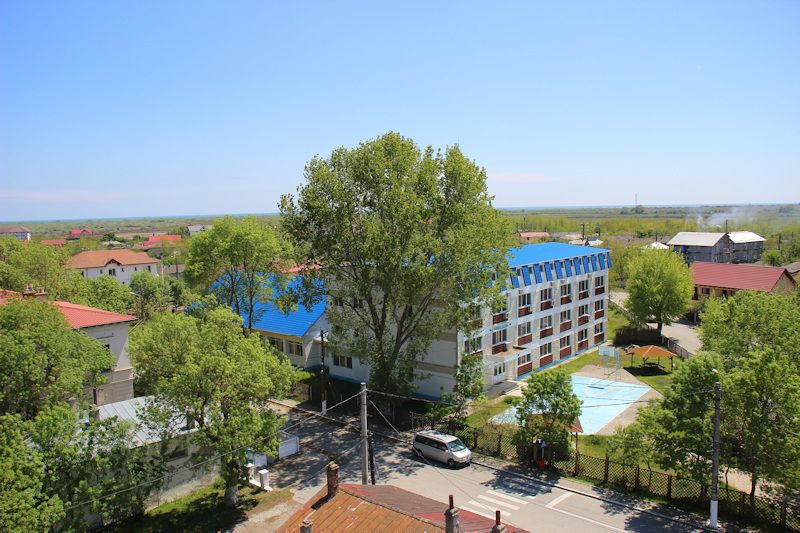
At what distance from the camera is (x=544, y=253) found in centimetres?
4769

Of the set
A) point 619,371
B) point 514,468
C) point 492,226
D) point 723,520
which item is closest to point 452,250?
point 492,226

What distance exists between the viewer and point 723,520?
21438mm

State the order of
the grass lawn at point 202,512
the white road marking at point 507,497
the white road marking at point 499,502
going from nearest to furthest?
the grass lawn at point 202,512, the white road marking at point 499,502, the white road marking at point 507,497

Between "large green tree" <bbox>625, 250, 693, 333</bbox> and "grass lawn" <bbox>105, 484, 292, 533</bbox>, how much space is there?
41818 mm

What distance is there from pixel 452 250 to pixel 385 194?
499 centimetres

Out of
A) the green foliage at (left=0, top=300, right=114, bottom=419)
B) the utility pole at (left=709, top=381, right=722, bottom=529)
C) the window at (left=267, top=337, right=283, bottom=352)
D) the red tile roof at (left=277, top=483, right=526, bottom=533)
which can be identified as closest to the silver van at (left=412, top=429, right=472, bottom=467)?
the red tile roof at (left=277, top=483, right=526, bottom=533)

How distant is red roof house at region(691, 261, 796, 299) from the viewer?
210ft

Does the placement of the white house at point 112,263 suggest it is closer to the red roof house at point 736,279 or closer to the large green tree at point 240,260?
the large green tree at point 240,260

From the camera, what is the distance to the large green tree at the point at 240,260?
42.7 m

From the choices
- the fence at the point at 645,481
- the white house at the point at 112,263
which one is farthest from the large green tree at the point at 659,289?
the white house at the point at 112,263

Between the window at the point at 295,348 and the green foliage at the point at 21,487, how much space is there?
26.3 metres

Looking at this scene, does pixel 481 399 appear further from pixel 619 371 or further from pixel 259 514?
pixel 619 371

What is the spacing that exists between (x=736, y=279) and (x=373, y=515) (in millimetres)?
68046

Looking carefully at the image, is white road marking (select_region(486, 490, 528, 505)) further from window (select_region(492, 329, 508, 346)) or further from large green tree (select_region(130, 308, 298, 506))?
window (select_region(492, 329, 508, 346))
